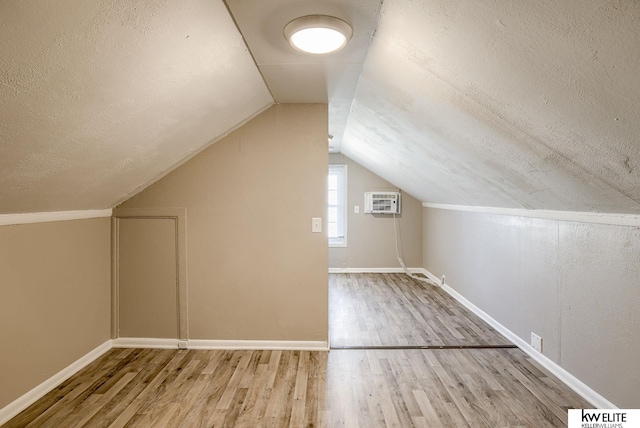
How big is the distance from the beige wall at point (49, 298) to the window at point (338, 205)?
376 cm

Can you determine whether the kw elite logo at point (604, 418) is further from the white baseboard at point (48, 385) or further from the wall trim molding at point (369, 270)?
the wall trim molding at point (369, 270)

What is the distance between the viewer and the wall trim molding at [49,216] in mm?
2023

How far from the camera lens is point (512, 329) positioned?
3.08m

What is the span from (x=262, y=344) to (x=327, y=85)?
2.14 metres

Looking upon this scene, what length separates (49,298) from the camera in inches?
91.7

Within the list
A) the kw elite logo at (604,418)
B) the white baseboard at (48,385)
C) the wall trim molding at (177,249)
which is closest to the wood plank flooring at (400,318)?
the kw elite logo at (604,418)

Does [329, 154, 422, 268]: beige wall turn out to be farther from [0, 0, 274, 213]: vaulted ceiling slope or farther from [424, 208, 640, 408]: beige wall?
[0, 0, 274, 213]: vaulted ceiling slope

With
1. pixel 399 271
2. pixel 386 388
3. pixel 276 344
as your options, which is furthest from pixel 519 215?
pixel 399 271

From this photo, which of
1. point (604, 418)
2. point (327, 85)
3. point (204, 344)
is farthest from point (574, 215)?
point (204, 344)

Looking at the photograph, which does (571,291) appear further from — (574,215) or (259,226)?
(259,226)

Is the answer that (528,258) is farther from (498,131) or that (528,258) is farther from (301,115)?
(301,115)

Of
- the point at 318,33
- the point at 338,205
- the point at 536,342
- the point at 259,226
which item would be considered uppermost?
the point at 318,33

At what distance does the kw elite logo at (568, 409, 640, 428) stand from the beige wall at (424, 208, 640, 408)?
0.16ft

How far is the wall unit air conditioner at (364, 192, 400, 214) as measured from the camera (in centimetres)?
582
